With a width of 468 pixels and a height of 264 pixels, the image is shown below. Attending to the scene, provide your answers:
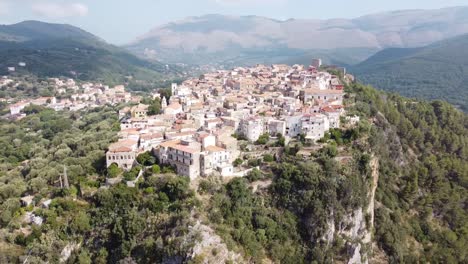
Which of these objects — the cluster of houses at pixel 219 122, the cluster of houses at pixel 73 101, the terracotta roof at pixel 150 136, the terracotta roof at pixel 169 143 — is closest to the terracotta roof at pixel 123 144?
the cluster of houses at pixel 219 122

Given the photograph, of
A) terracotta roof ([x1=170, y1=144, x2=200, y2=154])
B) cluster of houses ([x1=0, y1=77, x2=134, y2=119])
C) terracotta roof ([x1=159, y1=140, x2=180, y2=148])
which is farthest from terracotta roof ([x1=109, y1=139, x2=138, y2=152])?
cluster of houses ([x1=0, y1=77, x2=134, y2=119])

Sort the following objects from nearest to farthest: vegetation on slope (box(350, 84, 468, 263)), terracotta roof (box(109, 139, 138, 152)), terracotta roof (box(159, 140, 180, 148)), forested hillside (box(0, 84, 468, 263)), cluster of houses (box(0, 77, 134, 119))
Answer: forested hillside (box(0, 84, 468, 263))
terracotta roof (box(159, 140, 180, 148))
terracotta roof (box(109, 139, 138, 152))
vegetation on slope (box(350, 84, 468, 263))
cluster of houses (box(0, 77, 134, 119))

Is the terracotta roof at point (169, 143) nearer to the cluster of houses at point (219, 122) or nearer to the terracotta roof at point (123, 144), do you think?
the cluster of houses at point (219, 122)

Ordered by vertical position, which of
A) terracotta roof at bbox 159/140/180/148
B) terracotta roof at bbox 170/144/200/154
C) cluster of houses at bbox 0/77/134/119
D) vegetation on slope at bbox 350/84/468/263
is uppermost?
terracotta roof at bbox 170/144/200/154

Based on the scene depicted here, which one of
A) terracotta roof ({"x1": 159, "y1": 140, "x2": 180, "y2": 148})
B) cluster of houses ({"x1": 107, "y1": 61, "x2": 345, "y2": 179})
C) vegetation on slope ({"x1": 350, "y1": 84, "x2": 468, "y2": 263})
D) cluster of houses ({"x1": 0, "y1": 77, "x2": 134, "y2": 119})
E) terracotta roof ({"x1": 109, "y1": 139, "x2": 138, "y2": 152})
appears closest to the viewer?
cluster of houses ({"x1": 107, "y1": 61, "x2": 345, "y2": 179})

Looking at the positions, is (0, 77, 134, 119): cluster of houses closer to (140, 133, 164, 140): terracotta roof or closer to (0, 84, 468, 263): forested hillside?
(0, 84, 468, 263): forested hillside

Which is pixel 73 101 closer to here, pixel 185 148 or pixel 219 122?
pixel 219 122

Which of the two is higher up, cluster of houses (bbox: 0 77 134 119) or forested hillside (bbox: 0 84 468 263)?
cluster of houses (bbox: 0 77 134 119)
